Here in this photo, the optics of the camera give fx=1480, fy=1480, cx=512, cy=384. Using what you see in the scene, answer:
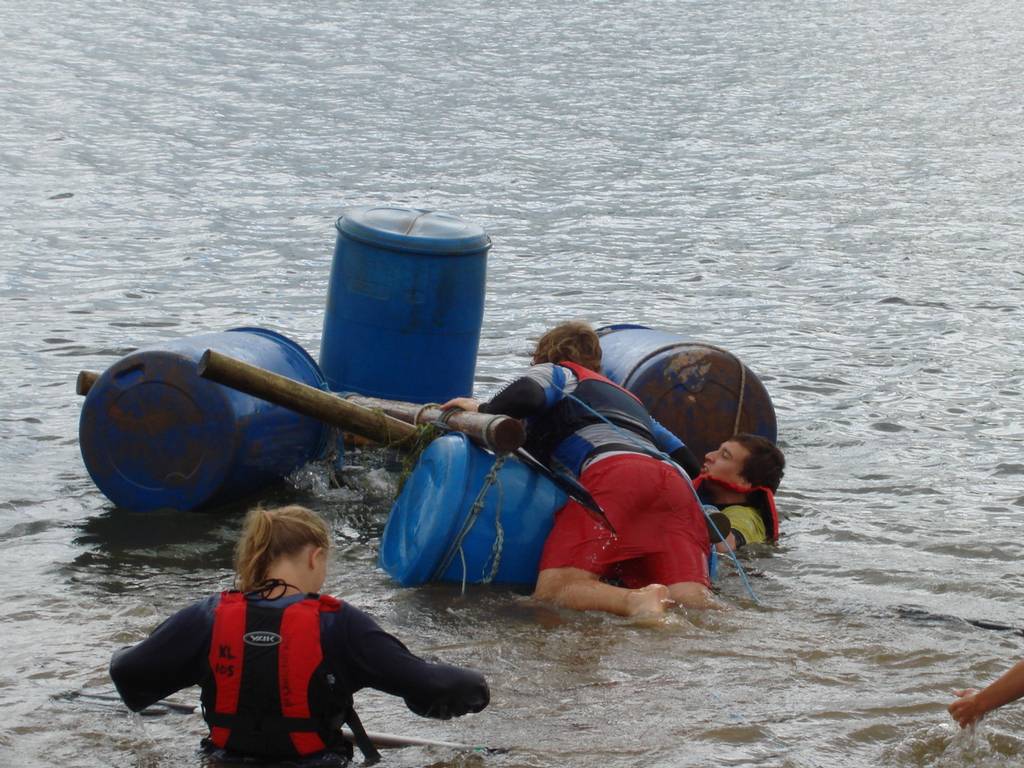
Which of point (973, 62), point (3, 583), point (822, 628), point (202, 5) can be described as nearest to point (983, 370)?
point (822, 628)

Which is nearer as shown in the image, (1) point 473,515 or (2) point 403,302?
(1) point 473,515

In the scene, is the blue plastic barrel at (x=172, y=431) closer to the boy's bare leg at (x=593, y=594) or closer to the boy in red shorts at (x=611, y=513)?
the boy in red shorts at (x=611, y=513)

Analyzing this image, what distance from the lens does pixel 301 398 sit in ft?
25.9

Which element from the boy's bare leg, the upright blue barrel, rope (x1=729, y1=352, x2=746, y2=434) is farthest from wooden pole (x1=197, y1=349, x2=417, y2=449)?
rope (x1=729, y1=352, x2=746, y2=434)

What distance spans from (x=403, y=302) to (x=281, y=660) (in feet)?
15.5

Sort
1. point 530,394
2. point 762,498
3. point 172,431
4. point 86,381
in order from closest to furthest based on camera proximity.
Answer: point 530,394 → point 172,431 → point 762,498 → point 86,381

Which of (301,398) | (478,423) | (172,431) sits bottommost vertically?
(172,431)

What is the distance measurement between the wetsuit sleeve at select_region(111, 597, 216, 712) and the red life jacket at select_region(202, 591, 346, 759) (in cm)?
4

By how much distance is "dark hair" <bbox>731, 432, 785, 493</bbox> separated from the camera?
8.18 metres

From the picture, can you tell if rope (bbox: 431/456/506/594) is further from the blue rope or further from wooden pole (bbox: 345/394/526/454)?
the blue rope

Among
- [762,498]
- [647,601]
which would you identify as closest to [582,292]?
[762,498]

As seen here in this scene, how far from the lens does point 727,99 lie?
2909cm

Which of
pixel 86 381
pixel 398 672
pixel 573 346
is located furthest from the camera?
pixel 86 381

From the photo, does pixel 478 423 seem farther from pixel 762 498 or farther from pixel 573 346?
pixel 762 498
